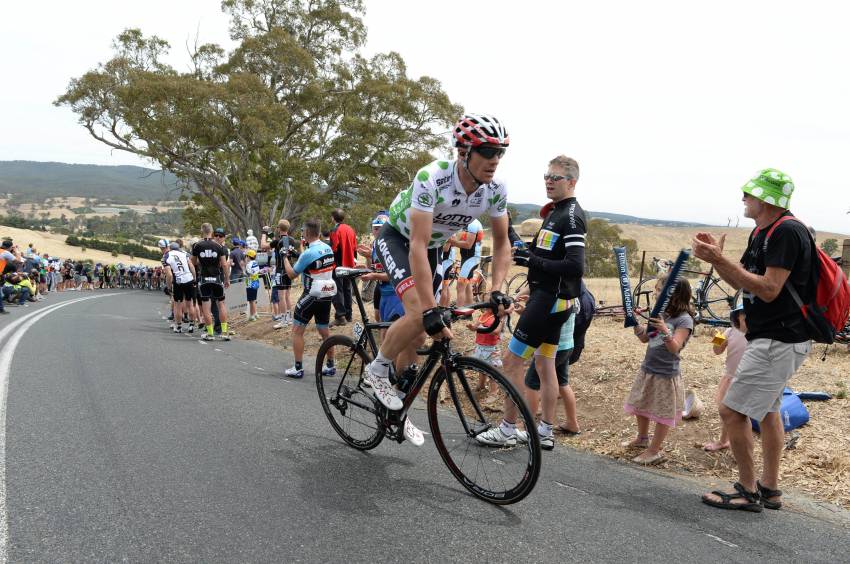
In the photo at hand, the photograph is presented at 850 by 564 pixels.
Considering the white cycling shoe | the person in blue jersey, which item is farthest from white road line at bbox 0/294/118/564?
the person in blue jersey

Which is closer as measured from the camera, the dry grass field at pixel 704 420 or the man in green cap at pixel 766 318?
the man in green cap at pixel 766 318

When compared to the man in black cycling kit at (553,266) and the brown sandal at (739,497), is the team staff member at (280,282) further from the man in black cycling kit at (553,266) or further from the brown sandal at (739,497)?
the brown sandal at (739,497)

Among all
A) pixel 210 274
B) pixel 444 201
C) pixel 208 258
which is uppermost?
pixel 444 201

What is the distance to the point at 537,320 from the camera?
4.63 metres

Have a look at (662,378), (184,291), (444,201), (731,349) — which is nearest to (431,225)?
(444,201)

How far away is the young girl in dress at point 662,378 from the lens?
184 inches

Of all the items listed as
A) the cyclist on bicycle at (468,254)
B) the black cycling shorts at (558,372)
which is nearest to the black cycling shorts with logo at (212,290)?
the cyclist on bicycle at (468,254)

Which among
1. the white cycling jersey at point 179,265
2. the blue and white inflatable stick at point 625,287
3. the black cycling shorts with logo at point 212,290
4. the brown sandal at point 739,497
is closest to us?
the brown sandal at point 739,497

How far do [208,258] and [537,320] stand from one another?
8.57 meters

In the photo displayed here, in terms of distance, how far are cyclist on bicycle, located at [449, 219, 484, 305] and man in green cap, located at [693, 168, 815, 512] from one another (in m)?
4.48

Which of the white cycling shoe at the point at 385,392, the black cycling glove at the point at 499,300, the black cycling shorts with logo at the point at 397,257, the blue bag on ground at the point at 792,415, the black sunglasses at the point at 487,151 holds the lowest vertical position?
the blue bag on ground at the point at 792,415

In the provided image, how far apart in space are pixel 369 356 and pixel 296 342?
11.5ft

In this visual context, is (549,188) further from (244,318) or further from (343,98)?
(343,98)

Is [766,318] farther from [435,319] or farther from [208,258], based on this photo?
[208,258]
